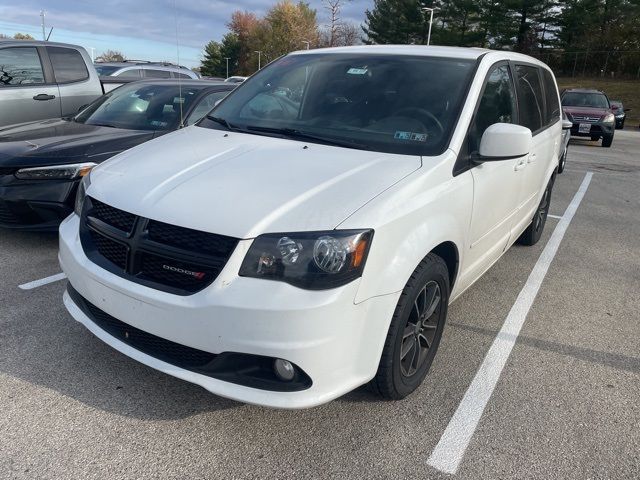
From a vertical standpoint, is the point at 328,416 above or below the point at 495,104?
below

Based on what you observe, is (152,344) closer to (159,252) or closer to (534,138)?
(159,252)

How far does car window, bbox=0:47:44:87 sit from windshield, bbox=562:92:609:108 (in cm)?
1486

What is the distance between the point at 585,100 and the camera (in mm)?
16609

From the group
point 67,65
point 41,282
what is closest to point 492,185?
point 41,282

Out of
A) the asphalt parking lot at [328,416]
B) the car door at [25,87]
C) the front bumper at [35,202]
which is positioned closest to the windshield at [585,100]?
the asphalt parking lot at [328,416]

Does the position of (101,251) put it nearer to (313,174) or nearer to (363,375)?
(313,174)

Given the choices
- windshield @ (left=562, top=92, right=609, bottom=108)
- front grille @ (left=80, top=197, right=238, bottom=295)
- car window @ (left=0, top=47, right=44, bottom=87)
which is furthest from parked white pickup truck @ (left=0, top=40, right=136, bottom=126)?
windshield @ (left=562, top=92, right=609, bottom=108)

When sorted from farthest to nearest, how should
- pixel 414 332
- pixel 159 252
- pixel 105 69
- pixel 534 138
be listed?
pixel 105 69 < pixel 534 138 < pixel 414 332 < pixel 159 252

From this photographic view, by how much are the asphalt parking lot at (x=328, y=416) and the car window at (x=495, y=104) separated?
1340mm

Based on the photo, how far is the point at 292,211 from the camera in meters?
2.30

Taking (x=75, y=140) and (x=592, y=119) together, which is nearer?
(x=75, y=140)

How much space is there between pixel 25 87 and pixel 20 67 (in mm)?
325

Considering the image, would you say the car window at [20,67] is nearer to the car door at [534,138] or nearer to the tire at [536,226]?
the car door at [534,138]

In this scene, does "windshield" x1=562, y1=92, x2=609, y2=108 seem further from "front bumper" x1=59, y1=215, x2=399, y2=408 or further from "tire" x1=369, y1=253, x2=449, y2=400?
"front bumper" x1=59, y1=215, x2=399, y2=408
